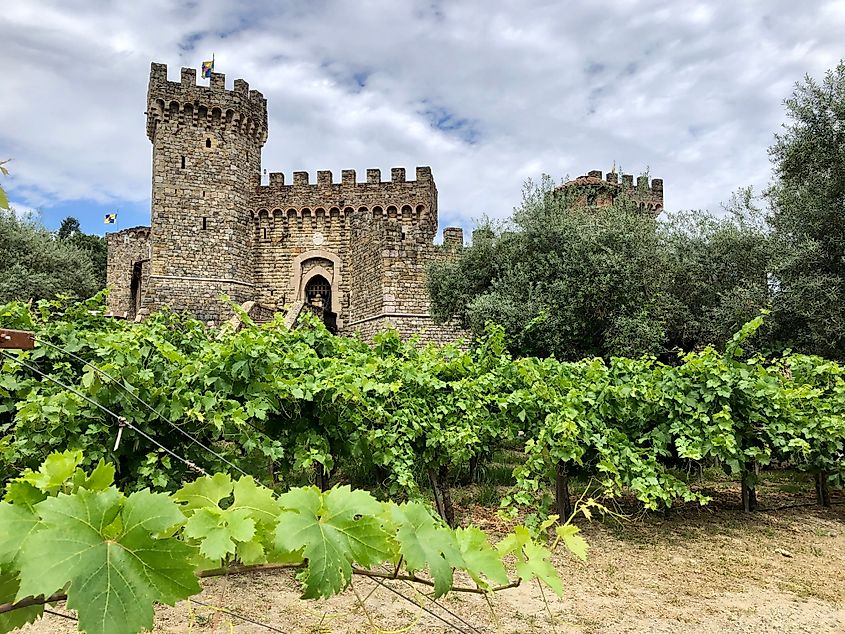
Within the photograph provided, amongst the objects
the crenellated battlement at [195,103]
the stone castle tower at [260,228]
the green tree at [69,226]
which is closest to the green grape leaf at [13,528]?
the stone castle tower at [260,228]

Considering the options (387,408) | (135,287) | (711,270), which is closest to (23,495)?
(387,408)

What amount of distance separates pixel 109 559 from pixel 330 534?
0.38 metres

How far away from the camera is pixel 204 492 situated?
145 cm

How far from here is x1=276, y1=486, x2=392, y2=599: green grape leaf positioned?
Answer: 3.52 ft

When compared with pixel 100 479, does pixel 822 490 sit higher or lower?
lower

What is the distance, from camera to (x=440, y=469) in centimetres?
538

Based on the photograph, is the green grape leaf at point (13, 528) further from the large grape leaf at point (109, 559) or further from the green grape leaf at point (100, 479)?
the green grape leaf at point (100, 479)

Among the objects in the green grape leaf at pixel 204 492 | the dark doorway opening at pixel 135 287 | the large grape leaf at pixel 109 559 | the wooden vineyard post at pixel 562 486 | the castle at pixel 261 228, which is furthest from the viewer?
the dark doorway opening at pixel 135 287

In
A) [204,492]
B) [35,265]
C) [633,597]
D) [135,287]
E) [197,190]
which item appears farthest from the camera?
[135,287]

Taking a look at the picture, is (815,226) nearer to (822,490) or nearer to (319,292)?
(822,490)

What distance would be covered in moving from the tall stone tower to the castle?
0.03 m

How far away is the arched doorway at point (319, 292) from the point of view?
73.9 ft

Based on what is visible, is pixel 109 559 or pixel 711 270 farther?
pixel 711 270

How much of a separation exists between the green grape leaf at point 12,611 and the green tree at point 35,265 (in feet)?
75.7
